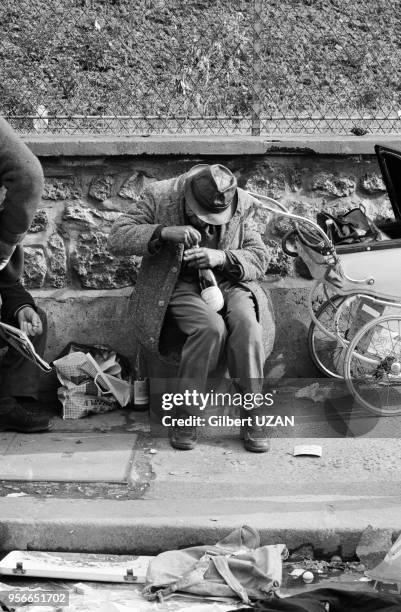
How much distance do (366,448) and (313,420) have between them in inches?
12.5

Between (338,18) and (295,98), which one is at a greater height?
(338,18)

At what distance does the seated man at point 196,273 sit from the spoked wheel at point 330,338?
18.7 inches

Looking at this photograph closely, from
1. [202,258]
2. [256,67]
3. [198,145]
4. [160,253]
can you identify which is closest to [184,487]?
[202,258]

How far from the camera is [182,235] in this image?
479cm

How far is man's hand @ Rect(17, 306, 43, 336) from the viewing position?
5.04 meters

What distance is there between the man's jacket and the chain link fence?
72 cm

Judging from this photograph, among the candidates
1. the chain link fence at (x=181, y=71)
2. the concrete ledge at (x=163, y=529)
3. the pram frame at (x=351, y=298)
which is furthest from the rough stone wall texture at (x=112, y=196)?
the concrete ledge at (x=163, y=529)

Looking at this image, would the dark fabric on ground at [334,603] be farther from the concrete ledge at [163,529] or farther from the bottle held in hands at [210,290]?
the bottle held in hands at [210,290]

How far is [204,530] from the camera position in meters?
3.85

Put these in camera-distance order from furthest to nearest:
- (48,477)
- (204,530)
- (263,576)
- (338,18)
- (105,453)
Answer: (338,18), (105,453), (48,477), (204,530), (263,576)

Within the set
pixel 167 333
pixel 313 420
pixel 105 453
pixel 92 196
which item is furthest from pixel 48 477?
pixel 92 196

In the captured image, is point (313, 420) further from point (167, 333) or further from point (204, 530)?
point (204, 530)

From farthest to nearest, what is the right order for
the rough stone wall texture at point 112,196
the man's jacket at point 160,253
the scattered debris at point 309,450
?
1. the rough stone wall texture at point 112,196
2. the man's jacket at point 160,253
3. the scattered debris at point 309,450

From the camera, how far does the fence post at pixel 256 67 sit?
5570 mm
